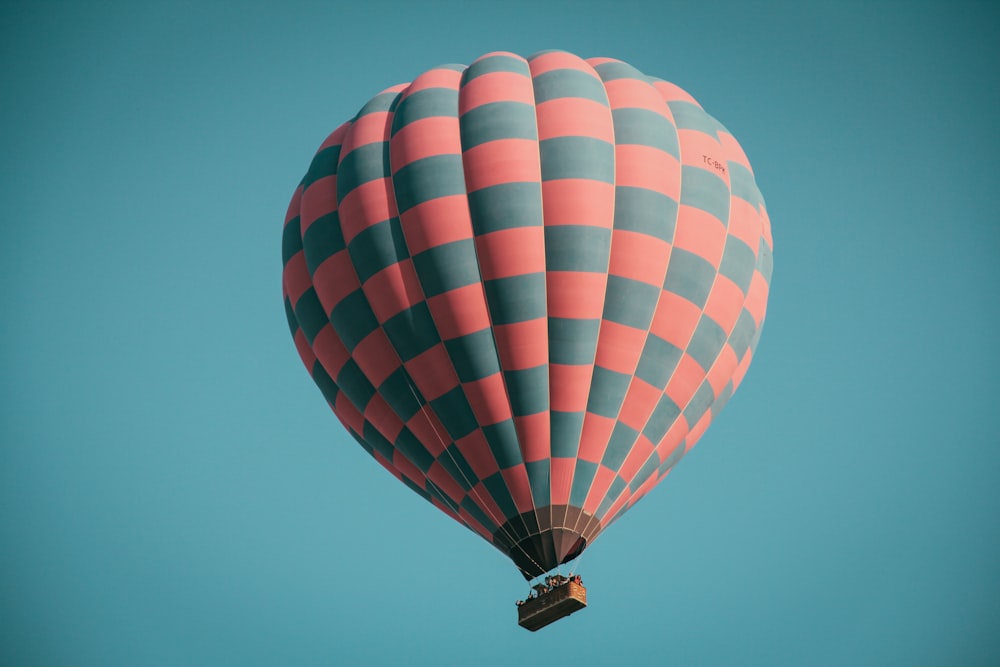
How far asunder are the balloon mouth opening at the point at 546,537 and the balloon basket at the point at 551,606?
30 cm

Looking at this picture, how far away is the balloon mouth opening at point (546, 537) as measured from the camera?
33.3ft

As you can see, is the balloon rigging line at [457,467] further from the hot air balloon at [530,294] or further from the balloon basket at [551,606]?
the balloon basket at [551,606]

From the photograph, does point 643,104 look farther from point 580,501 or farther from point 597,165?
point 580,501

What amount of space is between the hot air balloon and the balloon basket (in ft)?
1.06

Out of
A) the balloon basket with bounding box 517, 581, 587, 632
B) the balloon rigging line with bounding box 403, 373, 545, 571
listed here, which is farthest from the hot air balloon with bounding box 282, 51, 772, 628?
the balloon basket with bounding box 517, 581, 587, 632

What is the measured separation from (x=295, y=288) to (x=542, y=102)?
3.82 metres

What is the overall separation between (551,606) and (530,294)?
10.7 ft

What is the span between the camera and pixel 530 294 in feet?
34.2

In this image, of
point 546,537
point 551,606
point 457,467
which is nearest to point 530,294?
point 457,467

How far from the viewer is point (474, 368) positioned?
10438mm

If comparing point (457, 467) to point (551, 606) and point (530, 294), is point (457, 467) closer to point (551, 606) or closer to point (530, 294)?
point (551, 606)

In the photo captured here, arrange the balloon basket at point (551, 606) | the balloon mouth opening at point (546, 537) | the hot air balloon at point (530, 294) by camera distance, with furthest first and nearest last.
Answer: the hot air balloon at point (530, 294), the balloon mouth opening at point (546, 537), the balloon basket at point (551, 606)

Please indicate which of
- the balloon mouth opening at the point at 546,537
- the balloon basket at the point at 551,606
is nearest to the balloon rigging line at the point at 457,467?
the balloon mouth opening at the point at 546,537

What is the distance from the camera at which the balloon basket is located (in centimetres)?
984
